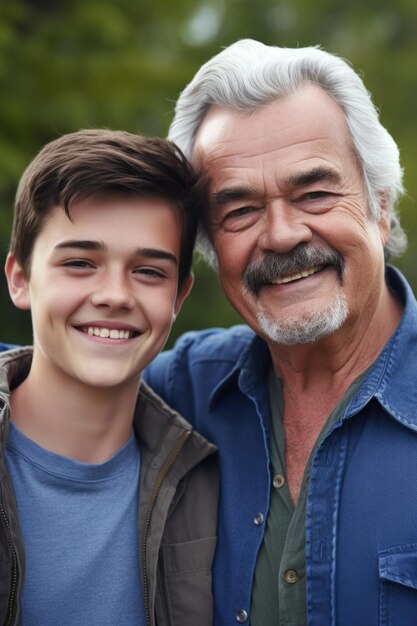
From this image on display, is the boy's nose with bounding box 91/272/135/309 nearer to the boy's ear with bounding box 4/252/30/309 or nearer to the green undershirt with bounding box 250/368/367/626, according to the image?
the boy's ear with bounding box 4/252/30/309

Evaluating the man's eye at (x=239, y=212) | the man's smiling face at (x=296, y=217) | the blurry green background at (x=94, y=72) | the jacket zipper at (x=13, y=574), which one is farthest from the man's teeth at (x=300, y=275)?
the blurry green background at (x=94, y=72)

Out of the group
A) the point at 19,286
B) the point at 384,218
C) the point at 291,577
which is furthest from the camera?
the point at 384,218

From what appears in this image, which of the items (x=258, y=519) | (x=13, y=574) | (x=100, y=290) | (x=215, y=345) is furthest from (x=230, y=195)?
(x=13, y=574)

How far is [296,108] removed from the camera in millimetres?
2725

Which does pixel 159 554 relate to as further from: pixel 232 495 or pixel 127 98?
pixel 127 98

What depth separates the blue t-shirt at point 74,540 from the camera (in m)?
2.39

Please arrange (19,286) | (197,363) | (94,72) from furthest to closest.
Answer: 1. (94,72)
2. (197,363)
3. (19,286)

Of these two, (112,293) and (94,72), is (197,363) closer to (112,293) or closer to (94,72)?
(112,293)

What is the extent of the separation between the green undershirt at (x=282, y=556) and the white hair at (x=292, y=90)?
2.46 feet

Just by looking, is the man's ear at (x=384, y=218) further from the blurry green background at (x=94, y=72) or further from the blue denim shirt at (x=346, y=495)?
the blurry green background at (x=94, y=72)

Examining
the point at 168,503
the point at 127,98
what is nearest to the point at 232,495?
the point at 168,503

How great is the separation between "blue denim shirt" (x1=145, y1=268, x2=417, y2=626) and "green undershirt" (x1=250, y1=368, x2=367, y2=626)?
3 cm

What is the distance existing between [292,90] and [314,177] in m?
0.32

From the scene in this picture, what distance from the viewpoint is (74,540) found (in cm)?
247
